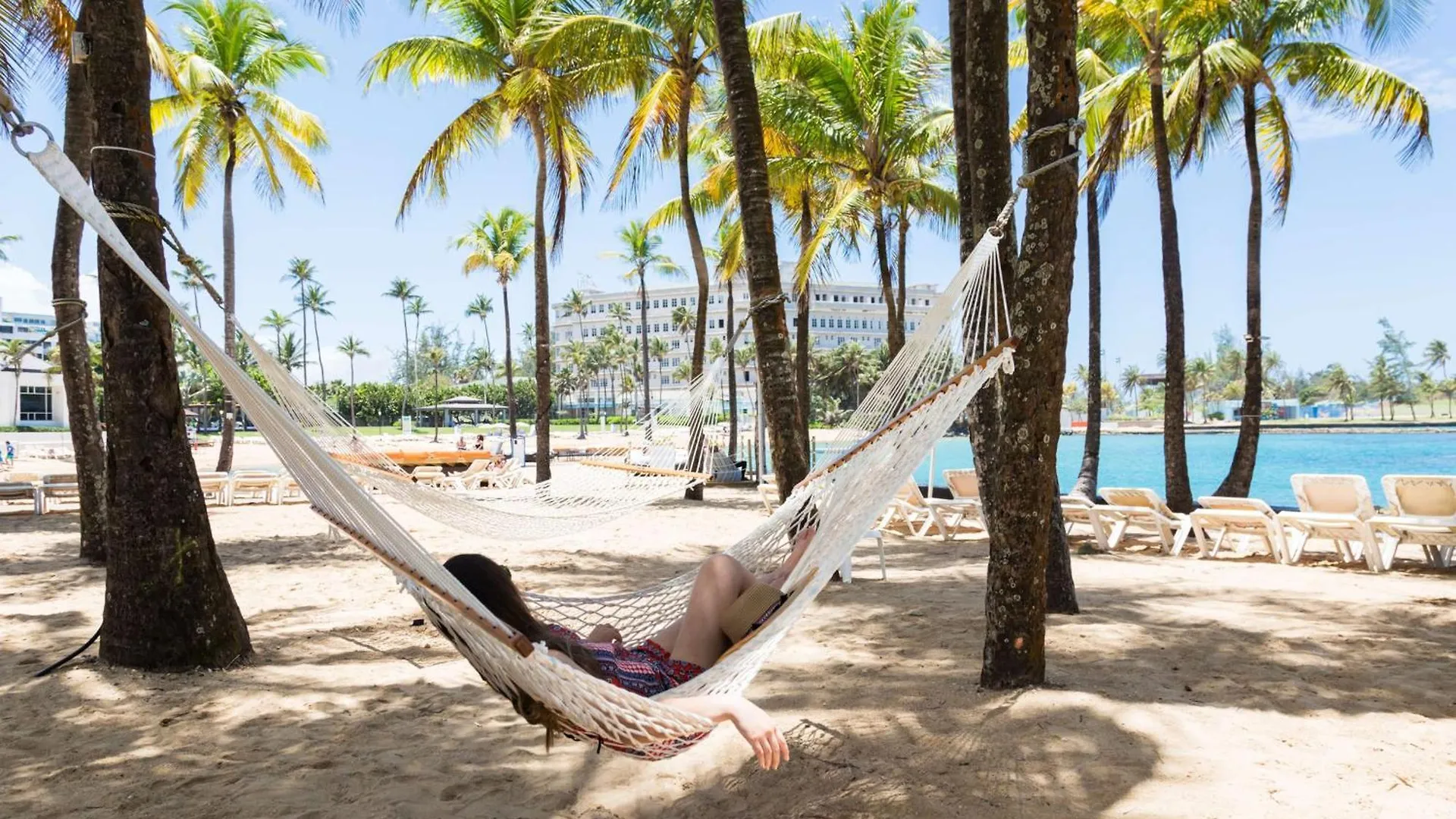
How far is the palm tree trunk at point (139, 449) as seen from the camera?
287 cm

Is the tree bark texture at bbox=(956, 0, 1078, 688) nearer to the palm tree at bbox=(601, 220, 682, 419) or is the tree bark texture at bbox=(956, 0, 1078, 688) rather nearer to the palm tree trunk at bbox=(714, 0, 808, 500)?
the palm tree trunk at bbox=(714, 0, 808, 500)

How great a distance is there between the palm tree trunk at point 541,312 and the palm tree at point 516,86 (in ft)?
0.04

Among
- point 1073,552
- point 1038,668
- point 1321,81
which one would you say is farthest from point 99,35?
point 1321,81

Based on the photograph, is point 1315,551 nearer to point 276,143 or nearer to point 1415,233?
point 276,143

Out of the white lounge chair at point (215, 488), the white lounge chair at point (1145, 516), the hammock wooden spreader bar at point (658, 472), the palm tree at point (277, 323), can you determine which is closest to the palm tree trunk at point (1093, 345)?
the white lounge chair at point (1145, 516)

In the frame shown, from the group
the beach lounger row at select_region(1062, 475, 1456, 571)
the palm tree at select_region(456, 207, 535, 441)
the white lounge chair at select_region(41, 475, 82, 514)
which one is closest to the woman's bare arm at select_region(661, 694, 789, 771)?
the beach lounger row at select_region(1062, 475, 1456, 571)

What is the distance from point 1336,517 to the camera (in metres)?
4.89

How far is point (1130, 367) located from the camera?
7762 cm

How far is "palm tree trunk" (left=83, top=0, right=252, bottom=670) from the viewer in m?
2.87

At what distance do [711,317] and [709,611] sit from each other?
197 feet

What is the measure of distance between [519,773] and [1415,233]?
8454cm

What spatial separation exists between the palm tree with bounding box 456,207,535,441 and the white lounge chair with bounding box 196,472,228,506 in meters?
11.8

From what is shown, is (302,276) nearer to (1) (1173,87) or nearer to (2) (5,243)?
(2) (5,243)

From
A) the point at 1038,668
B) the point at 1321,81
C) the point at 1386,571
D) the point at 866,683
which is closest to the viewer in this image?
the point at 1038,668
